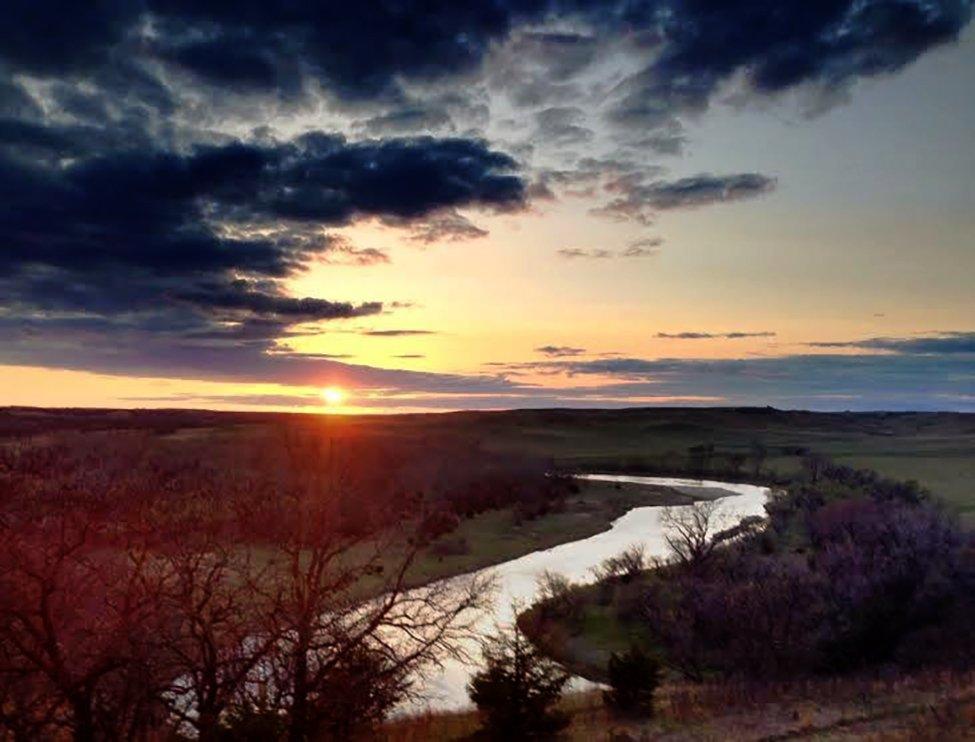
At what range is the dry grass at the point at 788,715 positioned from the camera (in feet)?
65.1

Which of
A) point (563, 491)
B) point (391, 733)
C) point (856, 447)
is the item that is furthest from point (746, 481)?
point (391, 733)

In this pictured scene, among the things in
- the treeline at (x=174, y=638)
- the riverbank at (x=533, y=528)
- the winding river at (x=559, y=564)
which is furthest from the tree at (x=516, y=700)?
the riverbank at (x=533, y=528)

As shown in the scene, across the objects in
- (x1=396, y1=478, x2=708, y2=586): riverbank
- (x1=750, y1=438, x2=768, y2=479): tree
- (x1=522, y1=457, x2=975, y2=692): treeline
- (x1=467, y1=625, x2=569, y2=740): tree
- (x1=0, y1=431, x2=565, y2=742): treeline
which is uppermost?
(x1=0, y1=431, x2=565, y2=742): treeline

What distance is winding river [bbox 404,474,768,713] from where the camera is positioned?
34.3 meters

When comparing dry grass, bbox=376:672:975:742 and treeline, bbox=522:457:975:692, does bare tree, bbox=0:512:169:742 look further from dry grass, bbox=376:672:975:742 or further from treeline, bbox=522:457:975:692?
treeline, bbox=522:457:975:692

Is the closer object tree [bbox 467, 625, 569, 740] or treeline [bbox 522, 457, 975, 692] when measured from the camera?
tree [bbox 467, 625, 569, 740]

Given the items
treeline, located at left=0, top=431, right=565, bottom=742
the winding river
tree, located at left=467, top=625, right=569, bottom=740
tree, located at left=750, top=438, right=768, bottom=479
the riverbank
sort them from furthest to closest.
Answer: tree, located at left=750, top=438, right=768, bottom=479 → the riverbank → the winding river → tree, located at left=467, top=625, right=569, bottom=740 → treeline, located at left=0, top=431, right=565, bottom=742

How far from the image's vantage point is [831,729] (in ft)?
67.3

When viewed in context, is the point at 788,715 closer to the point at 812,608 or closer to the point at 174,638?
the point at 812,608

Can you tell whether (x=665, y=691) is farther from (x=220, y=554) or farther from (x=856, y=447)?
(x=856, y=447)

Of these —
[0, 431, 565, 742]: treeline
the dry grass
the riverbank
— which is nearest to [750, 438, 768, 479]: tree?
the riverbank

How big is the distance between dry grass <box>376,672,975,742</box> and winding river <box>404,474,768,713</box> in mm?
3903

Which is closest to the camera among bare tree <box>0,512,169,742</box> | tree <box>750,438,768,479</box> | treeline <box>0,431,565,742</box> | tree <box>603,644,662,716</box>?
bare tree <box>0,512,169,742</box>

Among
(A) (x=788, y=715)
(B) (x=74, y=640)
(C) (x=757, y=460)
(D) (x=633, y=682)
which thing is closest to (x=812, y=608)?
(D) (x=633, y=682)
